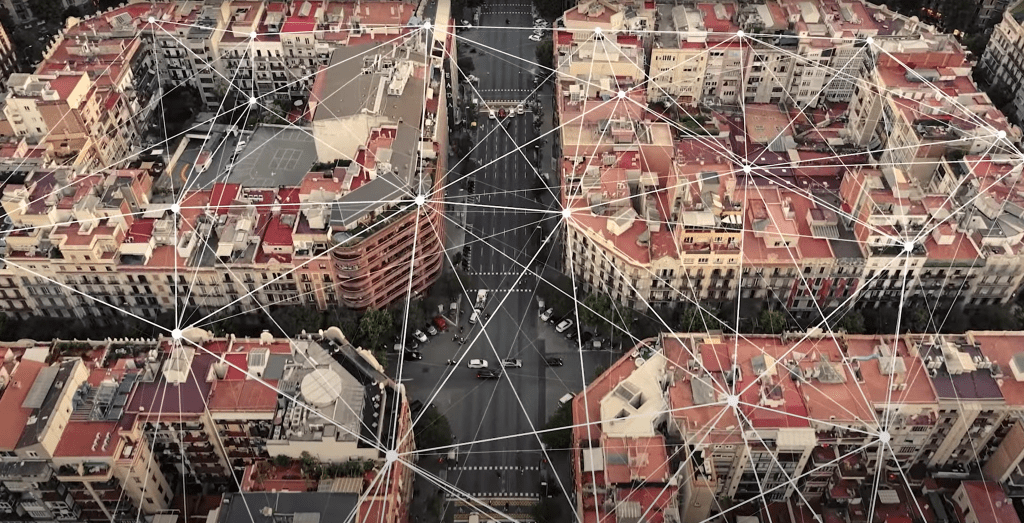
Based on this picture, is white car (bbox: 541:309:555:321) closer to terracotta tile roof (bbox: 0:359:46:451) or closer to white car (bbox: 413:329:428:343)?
white car (bbox: 413:329:428:343)

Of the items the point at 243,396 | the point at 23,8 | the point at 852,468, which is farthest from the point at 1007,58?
the point at 23,8

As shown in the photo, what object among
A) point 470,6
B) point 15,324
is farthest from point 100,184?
point 470,6

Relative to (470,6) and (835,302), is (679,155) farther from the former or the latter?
(470,6)

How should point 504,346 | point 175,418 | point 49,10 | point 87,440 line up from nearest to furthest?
point 87,440 < point 175,418 < point 504,346 < point 49,10

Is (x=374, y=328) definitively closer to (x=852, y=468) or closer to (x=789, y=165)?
(x=852, y=468)

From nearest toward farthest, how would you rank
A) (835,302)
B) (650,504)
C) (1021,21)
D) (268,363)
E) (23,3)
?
(650,504)
(268,363)
(835,302)
(1021,21)
(23,3)

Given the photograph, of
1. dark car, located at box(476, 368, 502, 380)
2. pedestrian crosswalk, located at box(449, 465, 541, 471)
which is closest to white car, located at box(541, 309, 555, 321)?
dark car, located at box(476, 368, 502, 380)
